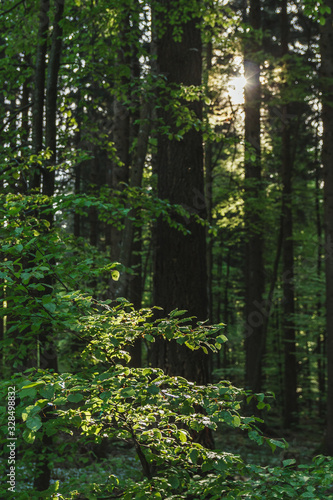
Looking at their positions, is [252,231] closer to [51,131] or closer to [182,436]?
[51,131]

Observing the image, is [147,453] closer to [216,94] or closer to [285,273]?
[216,94]

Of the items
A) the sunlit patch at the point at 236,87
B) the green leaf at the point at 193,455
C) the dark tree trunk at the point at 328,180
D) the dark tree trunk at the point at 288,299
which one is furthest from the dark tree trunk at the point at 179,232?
the dark tree trunk at the point at 288,299

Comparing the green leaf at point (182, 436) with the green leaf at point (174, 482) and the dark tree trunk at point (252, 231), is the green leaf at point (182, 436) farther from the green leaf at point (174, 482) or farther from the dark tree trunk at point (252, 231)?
the dark tree trunk at point (252, 231)

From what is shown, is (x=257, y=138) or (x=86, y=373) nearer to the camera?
(x=86, y=373)

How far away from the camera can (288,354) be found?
14.7 meters

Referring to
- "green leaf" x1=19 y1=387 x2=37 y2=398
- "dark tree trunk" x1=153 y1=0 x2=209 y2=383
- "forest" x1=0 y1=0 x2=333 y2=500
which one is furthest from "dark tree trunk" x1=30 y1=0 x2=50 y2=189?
"green leaf" x1=19 y1=387 x2=37 y2=398

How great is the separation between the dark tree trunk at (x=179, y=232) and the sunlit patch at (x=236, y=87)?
6.36 m

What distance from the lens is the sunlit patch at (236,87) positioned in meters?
12.3

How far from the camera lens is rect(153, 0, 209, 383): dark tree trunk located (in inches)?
212

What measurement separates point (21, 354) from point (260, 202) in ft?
29.9

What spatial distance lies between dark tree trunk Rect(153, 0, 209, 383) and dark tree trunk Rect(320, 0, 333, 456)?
391 centimetres

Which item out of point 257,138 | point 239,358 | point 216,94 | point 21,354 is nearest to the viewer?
point 21,354

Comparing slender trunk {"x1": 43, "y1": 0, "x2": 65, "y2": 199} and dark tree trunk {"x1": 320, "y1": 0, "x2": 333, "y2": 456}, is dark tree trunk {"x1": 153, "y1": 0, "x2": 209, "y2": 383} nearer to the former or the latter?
slender trunk {"x1": 43, "y1": 0, "x2": 65, "y2": 199}

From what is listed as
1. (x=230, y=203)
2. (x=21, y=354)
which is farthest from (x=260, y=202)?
(x=21, y=354)
